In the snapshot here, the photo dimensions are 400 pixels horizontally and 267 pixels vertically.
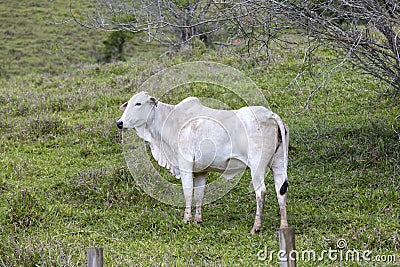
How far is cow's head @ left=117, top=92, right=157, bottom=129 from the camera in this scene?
23.6ft

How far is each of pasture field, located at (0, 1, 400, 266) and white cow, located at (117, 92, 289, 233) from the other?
1.61ft

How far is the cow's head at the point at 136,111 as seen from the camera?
7180mm

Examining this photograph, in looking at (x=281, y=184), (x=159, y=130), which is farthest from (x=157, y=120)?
(x=281, y=184)

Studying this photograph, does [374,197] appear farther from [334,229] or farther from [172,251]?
[172,251]

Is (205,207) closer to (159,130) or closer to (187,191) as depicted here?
(187,191)

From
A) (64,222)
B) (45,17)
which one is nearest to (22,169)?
(64,222)

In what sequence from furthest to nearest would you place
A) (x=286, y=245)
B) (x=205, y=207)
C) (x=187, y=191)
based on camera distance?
1. (x=205, y=207)
2. (x=187, y=191)
3. (x=286, y=245)

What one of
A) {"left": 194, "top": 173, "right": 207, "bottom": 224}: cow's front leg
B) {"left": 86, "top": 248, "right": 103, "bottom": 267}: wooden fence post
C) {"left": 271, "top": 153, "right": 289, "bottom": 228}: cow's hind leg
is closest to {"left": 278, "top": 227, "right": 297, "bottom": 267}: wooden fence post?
{"left": 86, "top": 248, "right": 103, "bottom": 267}: wooden fence post

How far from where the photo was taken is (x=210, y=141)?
22.5 ft

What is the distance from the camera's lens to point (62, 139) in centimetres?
1095

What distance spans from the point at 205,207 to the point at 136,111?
153 cm

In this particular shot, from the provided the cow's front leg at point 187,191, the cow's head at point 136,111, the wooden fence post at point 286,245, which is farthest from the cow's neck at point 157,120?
the wooden fence post at point 286,245

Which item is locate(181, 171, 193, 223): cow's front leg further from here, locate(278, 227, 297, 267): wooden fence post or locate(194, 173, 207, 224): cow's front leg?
locate(278, 227, 297, 267): wooden fence post

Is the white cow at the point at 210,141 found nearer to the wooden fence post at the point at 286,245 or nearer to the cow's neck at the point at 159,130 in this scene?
the cow's neck at the point at 159,130
